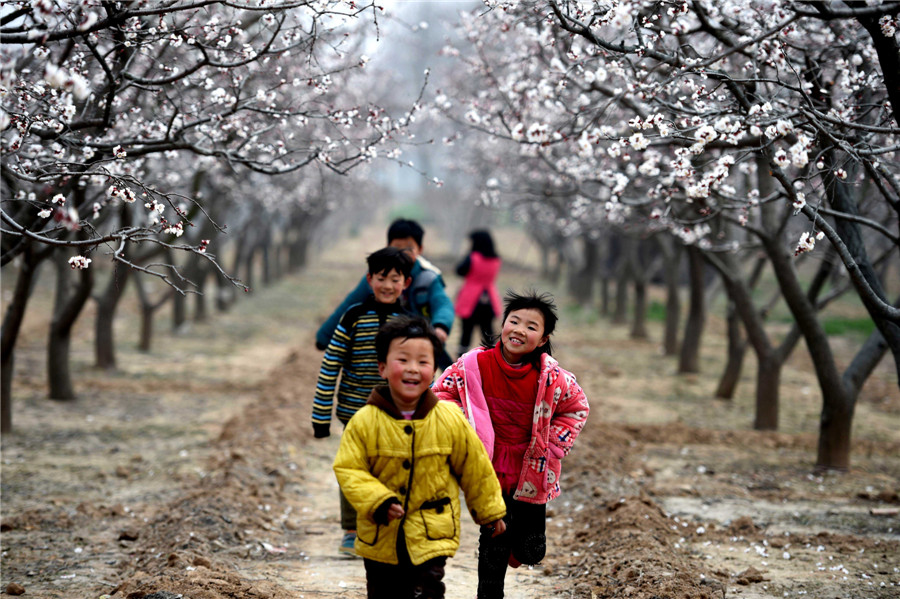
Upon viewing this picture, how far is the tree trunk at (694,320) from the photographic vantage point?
1376 cm

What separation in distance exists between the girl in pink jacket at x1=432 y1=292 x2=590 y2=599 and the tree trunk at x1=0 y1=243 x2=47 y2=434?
16.4ft

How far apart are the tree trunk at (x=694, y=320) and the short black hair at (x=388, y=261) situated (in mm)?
9357

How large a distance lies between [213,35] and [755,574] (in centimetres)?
493

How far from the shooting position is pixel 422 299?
5719mm

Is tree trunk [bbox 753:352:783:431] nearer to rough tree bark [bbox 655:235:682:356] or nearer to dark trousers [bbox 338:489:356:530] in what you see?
rough tree bark [bbox 655:235:682:356]

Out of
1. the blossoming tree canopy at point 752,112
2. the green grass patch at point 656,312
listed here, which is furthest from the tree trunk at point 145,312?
the green grass patch at point 656,312

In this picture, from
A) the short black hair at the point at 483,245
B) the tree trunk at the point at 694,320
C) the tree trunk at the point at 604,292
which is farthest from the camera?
the tree trunk at the point at 604,292

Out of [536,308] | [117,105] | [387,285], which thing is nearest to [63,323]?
[117,105]

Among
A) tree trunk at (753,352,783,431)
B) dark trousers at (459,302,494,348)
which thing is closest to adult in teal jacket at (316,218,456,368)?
dark trousers at (459,302,494,348)

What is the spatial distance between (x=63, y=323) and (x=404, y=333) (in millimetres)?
8250

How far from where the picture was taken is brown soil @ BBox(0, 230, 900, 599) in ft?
16.8

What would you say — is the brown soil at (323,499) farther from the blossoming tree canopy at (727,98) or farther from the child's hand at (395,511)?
the blossoming tree canopy at (727,98)

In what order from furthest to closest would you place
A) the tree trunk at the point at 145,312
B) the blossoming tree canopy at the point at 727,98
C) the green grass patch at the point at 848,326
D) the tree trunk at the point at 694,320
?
the green grass patch at the point at 848,326, the tree trunk at the point at 145,312, the tree trunk at the point at 694,320, the blossoming tree canopy at the point at 727,98

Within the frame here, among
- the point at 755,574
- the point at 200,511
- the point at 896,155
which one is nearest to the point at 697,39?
the point at 896,155
